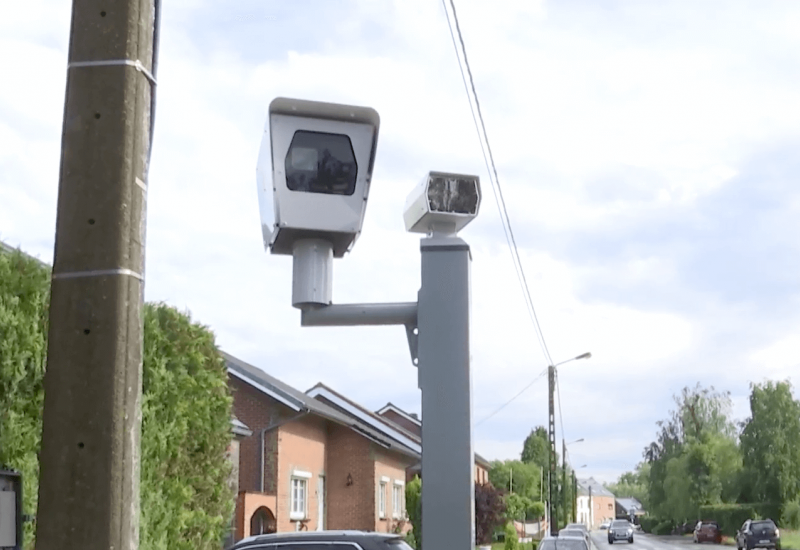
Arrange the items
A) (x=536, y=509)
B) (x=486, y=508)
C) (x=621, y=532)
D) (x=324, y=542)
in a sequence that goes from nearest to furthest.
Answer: (x=324, y=542) < (x=486, y=508) < (x=536, y=509) < (x=621, y=532)

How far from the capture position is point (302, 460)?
2733 cm

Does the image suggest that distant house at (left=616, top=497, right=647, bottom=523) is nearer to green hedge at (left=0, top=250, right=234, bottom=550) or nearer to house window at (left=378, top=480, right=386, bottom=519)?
house window at (left=378, top=480, right=386, bottom=519)

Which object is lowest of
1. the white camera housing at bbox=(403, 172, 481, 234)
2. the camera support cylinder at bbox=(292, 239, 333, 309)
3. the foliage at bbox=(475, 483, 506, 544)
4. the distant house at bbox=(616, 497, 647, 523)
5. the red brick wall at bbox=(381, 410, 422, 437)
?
the distant house at bbox=(616, 497, 647, 523)

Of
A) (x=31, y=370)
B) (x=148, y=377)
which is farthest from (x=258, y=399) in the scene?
(x=31, y=370)

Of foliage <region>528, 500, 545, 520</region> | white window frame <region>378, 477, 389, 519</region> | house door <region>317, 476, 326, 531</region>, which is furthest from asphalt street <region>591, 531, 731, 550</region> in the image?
house door <region>317, 476, 326, 531</region>

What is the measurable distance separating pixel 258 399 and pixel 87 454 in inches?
891

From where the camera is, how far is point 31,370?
6828mm

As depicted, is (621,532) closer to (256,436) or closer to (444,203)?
(256,436)

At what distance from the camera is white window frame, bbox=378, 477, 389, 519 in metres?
31.8

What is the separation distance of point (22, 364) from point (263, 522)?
1872cm

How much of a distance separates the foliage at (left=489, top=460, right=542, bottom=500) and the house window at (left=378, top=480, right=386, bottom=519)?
40.1 meters

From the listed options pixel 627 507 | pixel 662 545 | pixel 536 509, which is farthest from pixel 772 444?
pixel 627 507

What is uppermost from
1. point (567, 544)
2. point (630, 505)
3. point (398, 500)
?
point (398, 500)

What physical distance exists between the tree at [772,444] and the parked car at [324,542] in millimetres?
63433
